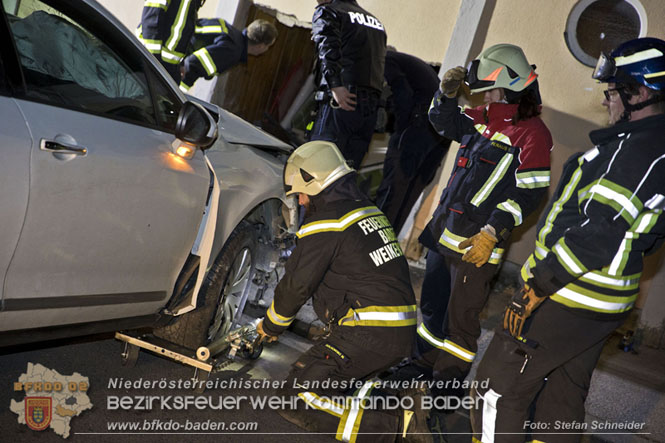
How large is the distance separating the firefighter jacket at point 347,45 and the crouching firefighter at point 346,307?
1719mm

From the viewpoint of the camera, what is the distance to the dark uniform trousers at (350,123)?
4.78 metres

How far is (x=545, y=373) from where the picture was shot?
2498 millimetres

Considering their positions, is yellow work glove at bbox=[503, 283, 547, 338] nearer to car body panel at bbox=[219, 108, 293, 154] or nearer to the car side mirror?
the car side mirror

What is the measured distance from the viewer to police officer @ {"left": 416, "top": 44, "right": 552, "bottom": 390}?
3.36 m

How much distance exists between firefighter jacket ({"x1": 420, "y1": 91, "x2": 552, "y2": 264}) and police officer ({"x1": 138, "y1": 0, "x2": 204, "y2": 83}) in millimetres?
2532

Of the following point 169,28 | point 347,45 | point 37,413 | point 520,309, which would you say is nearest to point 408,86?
point 347,45

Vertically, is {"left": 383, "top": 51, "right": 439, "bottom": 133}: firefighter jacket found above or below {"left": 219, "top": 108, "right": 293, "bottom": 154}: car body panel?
above

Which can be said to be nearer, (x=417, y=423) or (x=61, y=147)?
(x=61, y=147)

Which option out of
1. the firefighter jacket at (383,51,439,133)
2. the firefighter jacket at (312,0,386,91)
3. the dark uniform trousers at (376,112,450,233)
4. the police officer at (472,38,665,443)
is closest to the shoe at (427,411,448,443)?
the police officer at (472,38,665,443)

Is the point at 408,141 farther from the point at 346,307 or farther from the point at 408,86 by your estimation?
the point at 346,307

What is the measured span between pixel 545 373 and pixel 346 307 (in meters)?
1.00

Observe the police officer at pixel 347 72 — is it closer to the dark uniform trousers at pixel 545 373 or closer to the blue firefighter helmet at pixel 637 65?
the blue firefighter helmet at pixel 637 65

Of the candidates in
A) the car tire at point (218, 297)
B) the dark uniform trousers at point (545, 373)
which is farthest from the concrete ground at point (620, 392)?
the car tire at point (218, 297)

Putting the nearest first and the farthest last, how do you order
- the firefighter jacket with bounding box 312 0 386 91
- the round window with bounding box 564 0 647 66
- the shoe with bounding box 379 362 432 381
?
the shoe with bounding box 379 362 432 381
the firefighter jacket with bounding box 312 0 386 91
the round window with bounding box 564 0 647 66
